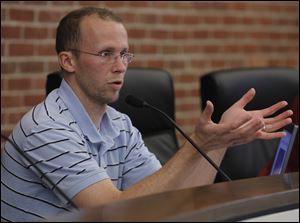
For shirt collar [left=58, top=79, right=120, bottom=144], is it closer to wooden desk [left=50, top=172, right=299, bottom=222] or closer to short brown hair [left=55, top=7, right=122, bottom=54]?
short brown hair [left=55, top=7, right=122, bottom=54]

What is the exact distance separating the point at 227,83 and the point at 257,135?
102 centimetres

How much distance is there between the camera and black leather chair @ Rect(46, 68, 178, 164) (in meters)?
2.41

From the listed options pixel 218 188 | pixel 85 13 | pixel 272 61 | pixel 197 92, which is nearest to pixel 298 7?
pixel 272 61

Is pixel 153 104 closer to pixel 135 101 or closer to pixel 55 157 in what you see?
pixel 135 101

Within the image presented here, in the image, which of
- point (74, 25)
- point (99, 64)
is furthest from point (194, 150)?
point (74, 25)

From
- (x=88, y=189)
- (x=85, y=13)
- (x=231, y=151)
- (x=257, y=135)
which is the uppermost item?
(x=85, y=13)

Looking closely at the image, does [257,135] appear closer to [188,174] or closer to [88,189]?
[188,174]

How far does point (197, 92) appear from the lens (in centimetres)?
367

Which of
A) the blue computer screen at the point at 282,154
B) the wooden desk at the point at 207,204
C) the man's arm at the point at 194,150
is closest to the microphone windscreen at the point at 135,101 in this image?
the man's arm at the point at 194,150

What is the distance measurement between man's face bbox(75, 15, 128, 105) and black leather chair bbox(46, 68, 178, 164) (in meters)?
0.49

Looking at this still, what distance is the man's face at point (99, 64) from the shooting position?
6.05 ft

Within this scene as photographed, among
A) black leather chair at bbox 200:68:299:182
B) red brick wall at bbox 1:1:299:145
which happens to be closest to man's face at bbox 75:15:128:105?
black leather chair at bbox 200:68:299:182

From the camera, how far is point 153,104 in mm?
2459

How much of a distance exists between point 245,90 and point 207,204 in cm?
186
